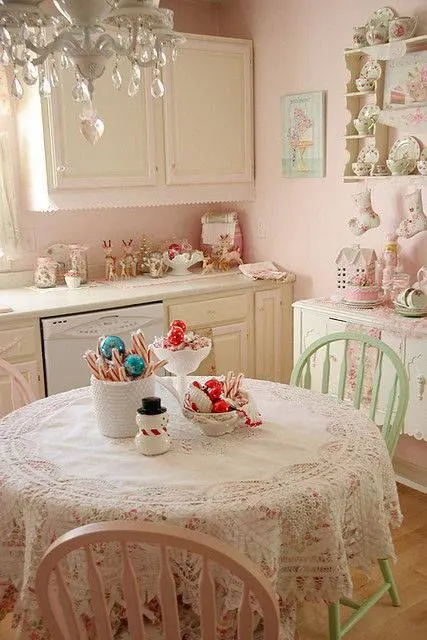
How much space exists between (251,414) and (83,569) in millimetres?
650

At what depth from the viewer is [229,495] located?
1.53 m

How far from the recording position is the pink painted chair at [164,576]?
3.70ft

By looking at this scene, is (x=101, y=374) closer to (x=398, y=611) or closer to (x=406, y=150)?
(x=398, y=611)

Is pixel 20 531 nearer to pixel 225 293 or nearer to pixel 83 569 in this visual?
pixel 83 569

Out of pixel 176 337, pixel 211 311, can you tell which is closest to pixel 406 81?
pixel 211 311

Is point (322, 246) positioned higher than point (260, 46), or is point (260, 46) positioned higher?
point (260, 46)

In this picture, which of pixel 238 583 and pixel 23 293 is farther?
pixel 23 293

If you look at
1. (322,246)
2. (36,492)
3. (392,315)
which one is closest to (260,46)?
(322,246)

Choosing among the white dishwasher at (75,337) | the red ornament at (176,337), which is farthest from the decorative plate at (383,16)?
the red ornament at (176,337)

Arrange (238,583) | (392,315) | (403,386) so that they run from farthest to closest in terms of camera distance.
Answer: (392,315), (403,386), (238,583)

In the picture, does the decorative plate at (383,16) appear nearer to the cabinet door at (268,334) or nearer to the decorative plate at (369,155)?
the decorative plate at (369,155)

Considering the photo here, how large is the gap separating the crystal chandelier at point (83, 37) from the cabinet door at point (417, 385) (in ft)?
5.37

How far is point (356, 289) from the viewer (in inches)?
127

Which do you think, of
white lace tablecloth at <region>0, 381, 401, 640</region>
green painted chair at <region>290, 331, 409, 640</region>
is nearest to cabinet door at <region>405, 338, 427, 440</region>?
green painted chair at <region>290, 331, 409, 640</region>
